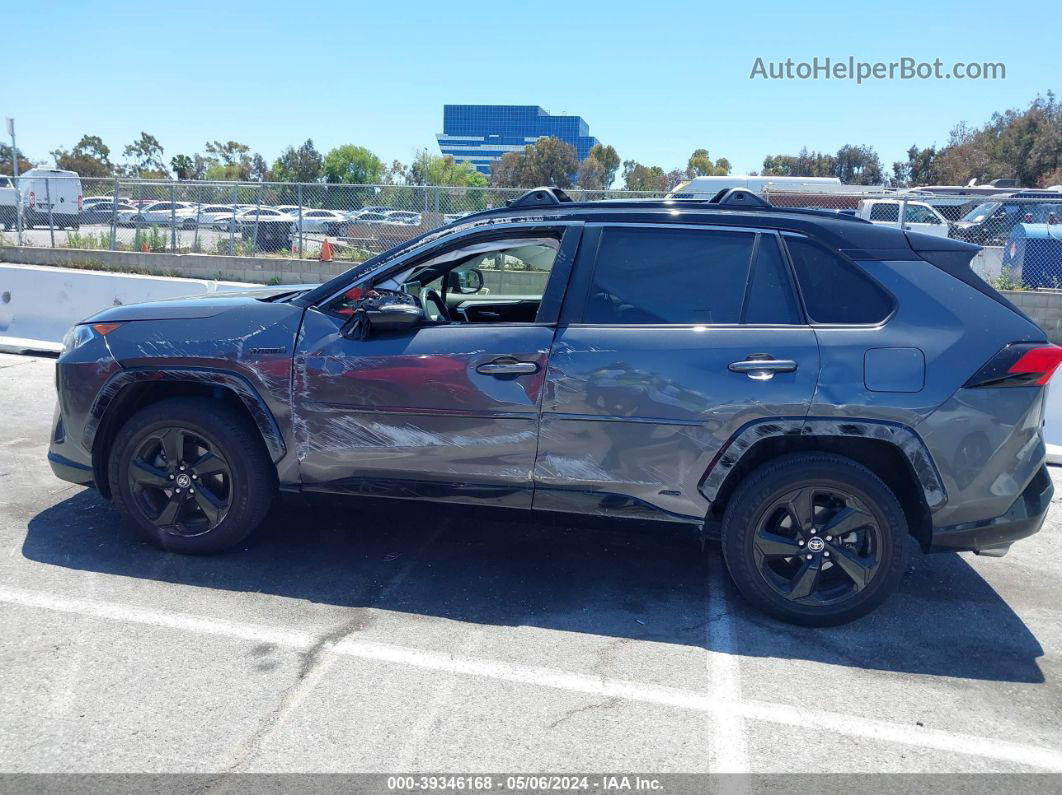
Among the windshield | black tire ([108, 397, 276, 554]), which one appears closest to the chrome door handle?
black tire ([108, 397, 276, 554])

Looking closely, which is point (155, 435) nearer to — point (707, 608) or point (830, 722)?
point (707, 608)

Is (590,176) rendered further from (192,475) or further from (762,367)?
(762,367)

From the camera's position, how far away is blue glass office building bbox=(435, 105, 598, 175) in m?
132

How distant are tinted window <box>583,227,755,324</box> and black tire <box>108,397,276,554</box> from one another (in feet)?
6.21

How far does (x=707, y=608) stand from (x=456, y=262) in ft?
7.62

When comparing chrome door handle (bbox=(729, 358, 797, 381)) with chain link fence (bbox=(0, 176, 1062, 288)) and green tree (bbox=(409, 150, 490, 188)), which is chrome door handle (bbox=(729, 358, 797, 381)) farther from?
green tree (bbox=(409, 150, 490, 188))

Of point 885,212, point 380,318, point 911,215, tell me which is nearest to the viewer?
point 380,318

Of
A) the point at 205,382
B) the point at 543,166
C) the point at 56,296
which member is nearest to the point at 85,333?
the point at 205,382

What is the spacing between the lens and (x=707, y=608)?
4.39 m

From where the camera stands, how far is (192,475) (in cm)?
464

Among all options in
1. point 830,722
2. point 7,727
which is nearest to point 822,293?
point 830,722

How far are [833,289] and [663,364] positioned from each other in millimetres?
880

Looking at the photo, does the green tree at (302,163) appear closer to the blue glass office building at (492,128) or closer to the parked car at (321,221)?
the parked car at (321,221)

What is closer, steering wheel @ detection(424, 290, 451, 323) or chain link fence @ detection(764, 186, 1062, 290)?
steering wheel @ detection(424, 290, 451, 323)
